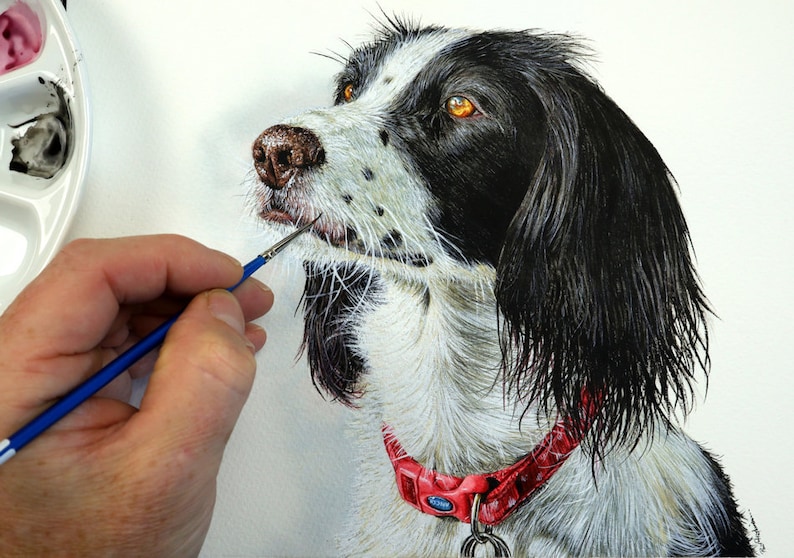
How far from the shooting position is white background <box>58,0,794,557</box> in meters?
0.74

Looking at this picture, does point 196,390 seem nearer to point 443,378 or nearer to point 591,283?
point 443,378

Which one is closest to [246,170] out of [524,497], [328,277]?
[328,277]

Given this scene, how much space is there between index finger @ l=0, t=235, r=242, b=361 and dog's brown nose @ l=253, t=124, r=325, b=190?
116mm

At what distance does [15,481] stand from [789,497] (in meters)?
0.83

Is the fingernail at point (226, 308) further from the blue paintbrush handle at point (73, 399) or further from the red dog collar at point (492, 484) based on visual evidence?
the red dog collar at point (492, 484)

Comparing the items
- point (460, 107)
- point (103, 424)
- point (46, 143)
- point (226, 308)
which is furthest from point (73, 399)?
point (460, 107)

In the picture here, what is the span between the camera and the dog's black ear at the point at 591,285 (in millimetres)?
716

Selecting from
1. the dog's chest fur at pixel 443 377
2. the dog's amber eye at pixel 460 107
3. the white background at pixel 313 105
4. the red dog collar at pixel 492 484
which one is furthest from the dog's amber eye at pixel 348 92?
the red dog collar at pixel 492 484

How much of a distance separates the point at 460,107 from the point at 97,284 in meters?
0.43

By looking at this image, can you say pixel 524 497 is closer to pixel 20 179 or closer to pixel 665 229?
pixel 665 229

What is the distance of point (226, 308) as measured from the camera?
63cm

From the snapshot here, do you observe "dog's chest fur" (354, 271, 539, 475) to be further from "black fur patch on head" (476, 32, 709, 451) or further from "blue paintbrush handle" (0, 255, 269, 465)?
"blue paintbrush handle" (0, 255, 269, 465)

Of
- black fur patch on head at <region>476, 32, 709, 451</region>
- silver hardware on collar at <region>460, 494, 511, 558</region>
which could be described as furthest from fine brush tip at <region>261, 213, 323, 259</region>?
silver hardware on collar at <region>460, 494, 511, 558</region>

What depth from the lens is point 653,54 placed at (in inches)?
32.5
